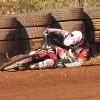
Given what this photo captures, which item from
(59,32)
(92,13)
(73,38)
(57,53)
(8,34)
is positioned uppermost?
(92,13)

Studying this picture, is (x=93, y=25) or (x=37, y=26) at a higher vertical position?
(x=37, y=26)

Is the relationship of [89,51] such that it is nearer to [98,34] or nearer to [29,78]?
[98,34]

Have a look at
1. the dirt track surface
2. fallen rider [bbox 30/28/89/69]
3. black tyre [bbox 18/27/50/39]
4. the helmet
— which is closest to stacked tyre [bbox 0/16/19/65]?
black tyre [bbox 18/27/50/39]

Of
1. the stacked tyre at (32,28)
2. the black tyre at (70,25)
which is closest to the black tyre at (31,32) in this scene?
the stacked tyre at (32,28)

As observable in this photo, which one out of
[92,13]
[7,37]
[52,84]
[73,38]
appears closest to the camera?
[52,84]

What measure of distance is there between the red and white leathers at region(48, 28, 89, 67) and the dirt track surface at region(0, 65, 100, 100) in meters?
0.68

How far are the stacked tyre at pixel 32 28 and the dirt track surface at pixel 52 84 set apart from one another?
41.5 inches

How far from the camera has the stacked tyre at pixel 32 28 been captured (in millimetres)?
9469

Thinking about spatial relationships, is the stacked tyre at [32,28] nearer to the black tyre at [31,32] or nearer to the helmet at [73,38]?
the black tyre at [31,32]

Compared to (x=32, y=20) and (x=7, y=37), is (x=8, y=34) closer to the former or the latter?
(x=7, y=37)

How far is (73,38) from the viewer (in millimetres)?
9672

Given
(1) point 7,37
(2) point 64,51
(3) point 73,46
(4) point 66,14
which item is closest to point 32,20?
(1) point 7,37

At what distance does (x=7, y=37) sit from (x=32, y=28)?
0.65m

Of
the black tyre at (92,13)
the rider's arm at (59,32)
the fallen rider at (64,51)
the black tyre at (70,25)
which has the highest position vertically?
the black tyre at (92,13)
